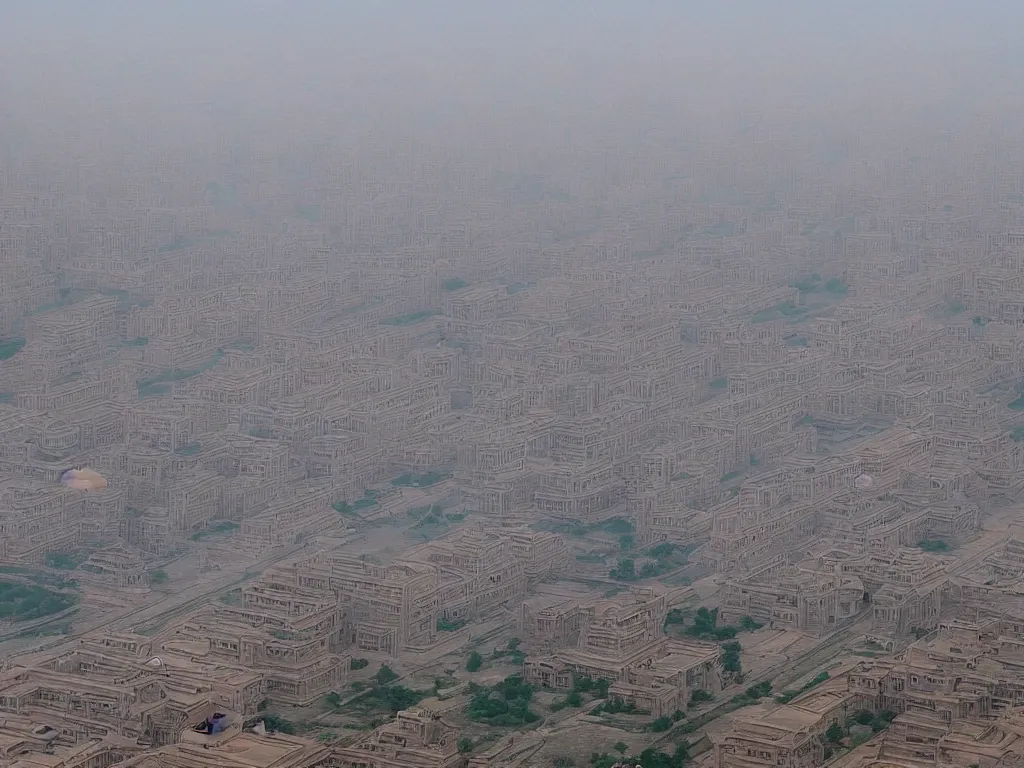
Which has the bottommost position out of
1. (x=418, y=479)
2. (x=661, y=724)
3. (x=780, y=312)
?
(x=661, y=724)

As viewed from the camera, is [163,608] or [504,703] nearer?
[504,703]

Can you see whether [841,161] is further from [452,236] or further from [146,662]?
[146,662]

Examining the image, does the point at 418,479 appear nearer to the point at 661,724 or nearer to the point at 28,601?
the point at 28,601

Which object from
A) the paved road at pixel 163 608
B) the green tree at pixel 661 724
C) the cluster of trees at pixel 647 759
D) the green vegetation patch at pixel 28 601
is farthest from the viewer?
the green vegetation patch at pixel 28 601

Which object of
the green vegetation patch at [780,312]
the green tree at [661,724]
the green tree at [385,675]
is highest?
the green vegetation patch at [780,312]

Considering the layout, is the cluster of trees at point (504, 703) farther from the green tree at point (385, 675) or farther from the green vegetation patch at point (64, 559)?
the green vegetation patch at point (64, 559)

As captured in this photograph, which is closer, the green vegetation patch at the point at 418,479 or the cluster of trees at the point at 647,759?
the cluster of trees at the point at 647,759

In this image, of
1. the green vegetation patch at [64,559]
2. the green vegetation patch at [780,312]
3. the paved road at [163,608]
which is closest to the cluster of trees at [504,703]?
the paved road at [163,608]

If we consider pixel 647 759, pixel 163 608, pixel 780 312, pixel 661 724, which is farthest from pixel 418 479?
pixel 780 312

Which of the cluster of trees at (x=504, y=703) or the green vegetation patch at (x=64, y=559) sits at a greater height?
the green vegetation patch at (x=64, y=559)

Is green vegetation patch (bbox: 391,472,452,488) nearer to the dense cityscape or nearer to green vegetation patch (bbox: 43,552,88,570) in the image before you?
the dense cityscape

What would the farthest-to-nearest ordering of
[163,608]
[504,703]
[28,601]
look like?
[28,601], [163,608], [504,703]

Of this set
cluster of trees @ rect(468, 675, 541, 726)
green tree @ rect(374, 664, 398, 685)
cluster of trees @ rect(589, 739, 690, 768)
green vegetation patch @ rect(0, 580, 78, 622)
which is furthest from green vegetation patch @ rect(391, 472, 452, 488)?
cluster of trees @ rect(589, 739, 690, 768)
